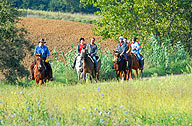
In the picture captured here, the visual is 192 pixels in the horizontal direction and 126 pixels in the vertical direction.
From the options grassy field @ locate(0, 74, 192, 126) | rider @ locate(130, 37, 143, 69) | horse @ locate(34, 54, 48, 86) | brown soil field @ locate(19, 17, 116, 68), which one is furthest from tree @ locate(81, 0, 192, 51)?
grassy field @ locate(0, 74, 192, 126)

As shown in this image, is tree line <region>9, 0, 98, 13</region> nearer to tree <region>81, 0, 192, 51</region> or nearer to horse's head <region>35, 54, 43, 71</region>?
tree <region>81, 0, 192, 51</region>

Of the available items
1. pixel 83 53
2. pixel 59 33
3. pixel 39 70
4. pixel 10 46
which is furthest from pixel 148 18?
pixel 59 33

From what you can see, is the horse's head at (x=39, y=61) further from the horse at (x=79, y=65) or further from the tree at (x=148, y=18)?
the tree at (x=148, y=18)

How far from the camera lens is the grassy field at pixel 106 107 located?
30.8 feet

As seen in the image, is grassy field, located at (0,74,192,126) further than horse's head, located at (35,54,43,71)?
No

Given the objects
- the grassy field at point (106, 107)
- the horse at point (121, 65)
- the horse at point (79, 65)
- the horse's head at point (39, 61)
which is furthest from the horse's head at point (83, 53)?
the grassy field at point (106, 107)

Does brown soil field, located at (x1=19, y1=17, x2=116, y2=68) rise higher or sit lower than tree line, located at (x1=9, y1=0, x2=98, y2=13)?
lower

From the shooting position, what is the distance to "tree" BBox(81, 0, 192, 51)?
30547 millimetres

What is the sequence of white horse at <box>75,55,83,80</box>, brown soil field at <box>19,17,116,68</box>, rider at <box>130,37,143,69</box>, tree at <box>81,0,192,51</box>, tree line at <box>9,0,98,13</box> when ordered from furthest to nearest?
tree line at <box>9,0,98,13</box>
brown soil field at <box>19,17,116,68</box>
tree at <box>81,0,192,51</box>
rider at <box>130,37,143,69</box>
white horse at <box>75,55,83,80</box>

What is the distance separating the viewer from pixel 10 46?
2042 cm

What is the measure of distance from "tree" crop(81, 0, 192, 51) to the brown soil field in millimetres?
9581

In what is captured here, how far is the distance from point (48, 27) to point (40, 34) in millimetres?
7362

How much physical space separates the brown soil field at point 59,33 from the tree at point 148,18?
31.4 ft

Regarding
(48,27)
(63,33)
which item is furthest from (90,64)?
(48,27)
